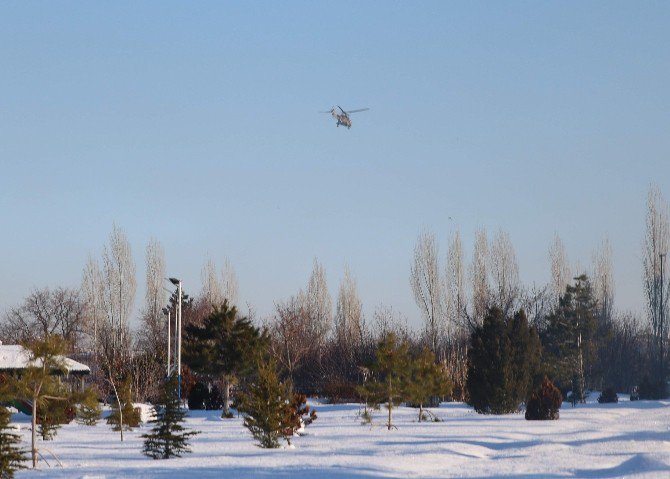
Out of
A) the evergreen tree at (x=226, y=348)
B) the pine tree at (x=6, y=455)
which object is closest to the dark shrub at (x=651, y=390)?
the evergreen tree at (x=226, y=348)

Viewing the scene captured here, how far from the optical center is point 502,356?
4138 cm

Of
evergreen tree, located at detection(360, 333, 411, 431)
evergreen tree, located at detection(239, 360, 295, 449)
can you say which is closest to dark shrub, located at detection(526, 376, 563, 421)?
evergreen tree, located at detection(360, 333, 411, 431)

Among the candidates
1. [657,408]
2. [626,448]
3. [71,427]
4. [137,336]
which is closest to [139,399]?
[71,427]

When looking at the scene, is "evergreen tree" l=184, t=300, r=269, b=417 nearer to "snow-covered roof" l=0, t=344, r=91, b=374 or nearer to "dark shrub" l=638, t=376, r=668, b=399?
"snow-covered roof" l=0, t=344, r=91, b=374

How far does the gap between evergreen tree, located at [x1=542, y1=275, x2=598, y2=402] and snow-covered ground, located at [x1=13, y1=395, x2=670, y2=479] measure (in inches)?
737

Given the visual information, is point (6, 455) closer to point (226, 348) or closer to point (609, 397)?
point (226, 348)

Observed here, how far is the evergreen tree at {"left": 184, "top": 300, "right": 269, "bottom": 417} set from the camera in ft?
138

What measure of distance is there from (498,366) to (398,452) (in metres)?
18.8

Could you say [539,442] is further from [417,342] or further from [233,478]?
[417,342]

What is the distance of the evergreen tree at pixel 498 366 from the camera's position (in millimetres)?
41375

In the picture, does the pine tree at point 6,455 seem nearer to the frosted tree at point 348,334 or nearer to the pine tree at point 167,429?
the pine tree at point 167,429

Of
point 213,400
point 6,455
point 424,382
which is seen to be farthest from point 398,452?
point 213,400

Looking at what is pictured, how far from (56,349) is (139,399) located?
28319 millimetres

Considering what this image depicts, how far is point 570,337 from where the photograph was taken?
58.0 meters
